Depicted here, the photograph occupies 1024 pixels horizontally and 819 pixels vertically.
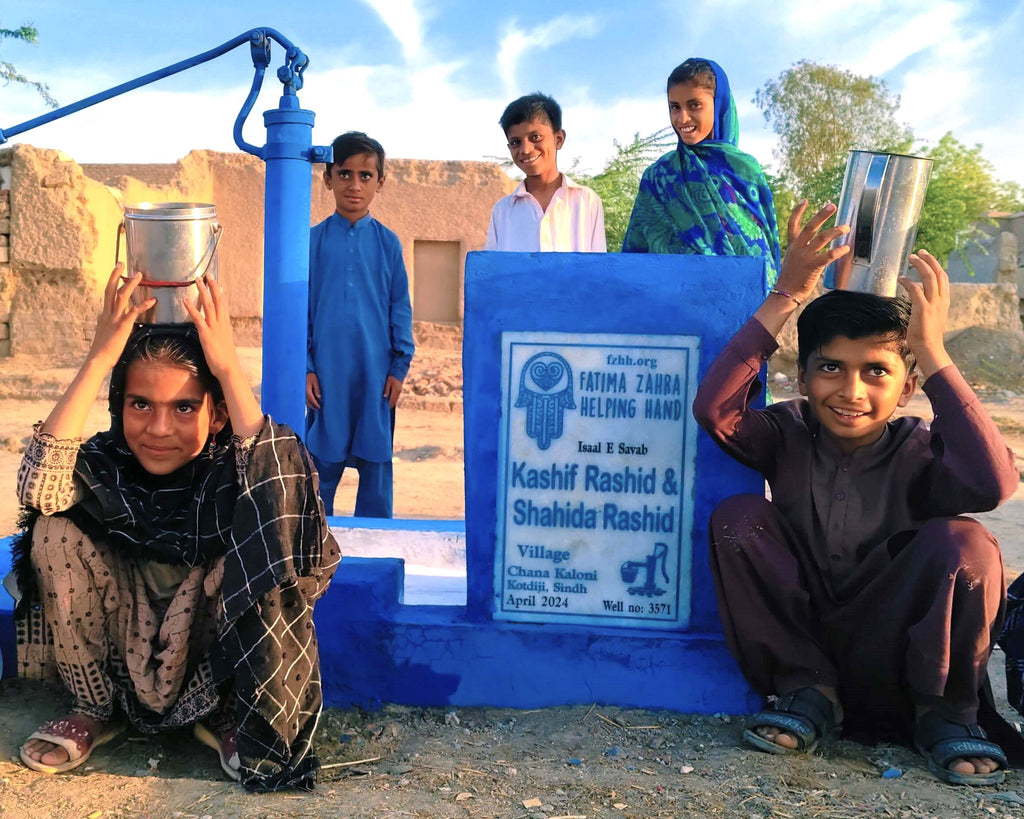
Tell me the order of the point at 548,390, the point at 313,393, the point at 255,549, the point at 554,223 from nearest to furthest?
the point at 255,549 < the point at 548,390 < the point at 554,223 < the point at 313,393

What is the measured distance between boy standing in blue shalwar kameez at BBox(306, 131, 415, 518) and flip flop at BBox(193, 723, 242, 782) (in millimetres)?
1822

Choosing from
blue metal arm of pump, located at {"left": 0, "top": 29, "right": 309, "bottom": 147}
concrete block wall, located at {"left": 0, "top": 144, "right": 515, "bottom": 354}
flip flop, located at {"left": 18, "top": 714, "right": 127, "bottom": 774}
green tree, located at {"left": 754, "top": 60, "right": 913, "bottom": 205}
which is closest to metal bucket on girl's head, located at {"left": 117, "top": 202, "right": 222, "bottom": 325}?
blue metal arm of pump, located at {"left": 0, "top": 29, "right": 309, "bottom": 147}

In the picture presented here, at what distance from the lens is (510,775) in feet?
6.96

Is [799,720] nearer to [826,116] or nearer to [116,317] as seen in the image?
[116,317]

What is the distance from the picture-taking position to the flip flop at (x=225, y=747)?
7.00ft

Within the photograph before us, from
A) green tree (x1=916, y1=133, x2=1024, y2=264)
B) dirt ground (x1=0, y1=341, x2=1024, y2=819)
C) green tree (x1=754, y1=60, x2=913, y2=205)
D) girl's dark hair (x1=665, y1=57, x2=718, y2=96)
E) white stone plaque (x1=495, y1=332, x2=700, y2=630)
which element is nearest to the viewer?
dirt ground (x1=0, y1=341, x2=1024, y2=819)

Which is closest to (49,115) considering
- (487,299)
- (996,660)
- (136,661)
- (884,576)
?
(487,299)

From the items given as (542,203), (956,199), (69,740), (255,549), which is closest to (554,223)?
(542,203)

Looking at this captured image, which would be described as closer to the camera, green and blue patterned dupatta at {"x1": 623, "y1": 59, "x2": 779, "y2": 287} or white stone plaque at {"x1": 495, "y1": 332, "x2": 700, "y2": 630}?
white stone plaque at {"x1": 495, "y1": 332, "x2": 700, "y2": 630}

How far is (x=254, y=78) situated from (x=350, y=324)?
1.32 meters

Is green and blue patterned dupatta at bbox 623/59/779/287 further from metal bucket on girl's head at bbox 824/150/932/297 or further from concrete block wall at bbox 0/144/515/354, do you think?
concrete block wall at bbox 0/144/515/354

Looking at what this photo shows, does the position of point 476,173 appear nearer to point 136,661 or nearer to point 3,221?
point 3,221

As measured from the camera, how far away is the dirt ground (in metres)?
1.96

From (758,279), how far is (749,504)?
22.2 inches
